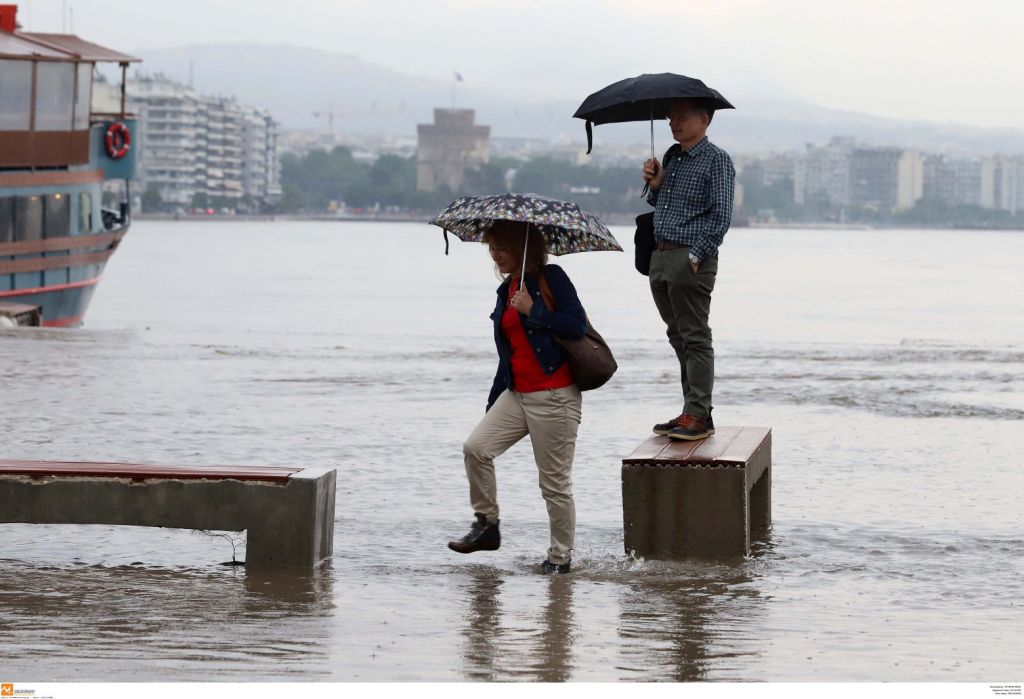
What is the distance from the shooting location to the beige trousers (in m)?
6.91

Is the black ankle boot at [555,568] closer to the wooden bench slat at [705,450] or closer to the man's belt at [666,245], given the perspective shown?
the wooden bench slat at [705,450]

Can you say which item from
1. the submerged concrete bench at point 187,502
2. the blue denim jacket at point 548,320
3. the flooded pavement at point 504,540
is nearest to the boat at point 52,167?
the flooded pavement at point 504,540

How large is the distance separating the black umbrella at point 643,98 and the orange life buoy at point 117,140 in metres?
29.8

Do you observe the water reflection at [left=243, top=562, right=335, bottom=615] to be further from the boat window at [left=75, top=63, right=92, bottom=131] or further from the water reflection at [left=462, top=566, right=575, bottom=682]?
the boat window at [left=75, top=63, right=92, bottom=131]

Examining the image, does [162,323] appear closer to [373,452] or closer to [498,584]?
[373,452]

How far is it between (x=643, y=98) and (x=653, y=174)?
0.36m

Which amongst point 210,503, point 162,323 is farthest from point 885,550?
point 162,323

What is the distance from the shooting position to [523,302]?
22.0ft

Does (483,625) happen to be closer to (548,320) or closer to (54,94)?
(548,320)

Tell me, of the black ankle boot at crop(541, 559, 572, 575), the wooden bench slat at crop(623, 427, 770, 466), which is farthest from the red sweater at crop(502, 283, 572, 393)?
the black ankle boot at crop(541, 559, 572, 575)

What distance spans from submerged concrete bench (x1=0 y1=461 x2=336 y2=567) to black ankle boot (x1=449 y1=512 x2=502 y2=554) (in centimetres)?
61

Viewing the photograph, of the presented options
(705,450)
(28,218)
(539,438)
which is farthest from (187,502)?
(28,218)

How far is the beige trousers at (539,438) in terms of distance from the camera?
6.91 metres

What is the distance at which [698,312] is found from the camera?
7.68m
